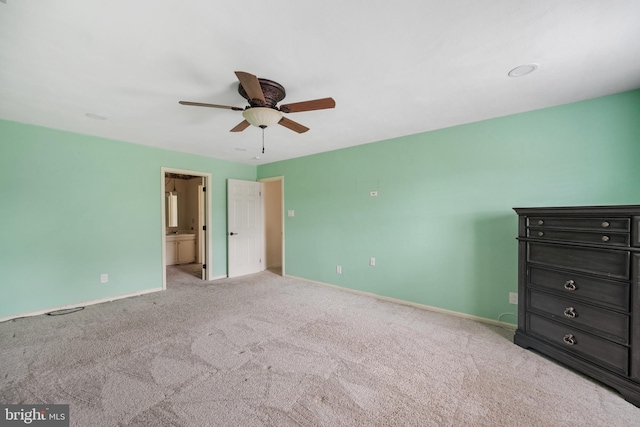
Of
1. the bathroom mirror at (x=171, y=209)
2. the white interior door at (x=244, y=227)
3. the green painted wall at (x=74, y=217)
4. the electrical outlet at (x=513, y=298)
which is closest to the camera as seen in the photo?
the electrical outlet at (x=513, y=298)

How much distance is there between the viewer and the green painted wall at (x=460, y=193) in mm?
2385

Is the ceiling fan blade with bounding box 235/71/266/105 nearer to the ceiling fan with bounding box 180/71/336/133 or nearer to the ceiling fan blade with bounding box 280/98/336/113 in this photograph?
the ceiling fan with bounding box 180/71/336/133

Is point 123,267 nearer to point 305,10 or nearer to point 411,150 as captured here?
point 305,10

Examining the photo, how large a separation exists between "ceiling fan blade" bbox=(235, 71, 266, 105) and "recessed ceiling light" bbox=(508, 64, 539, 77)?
1.91 meters

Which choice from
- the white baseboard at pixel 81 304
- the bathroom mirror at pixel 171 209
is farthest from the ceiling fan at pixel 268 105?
the bathroom mirror at pixel 171 209

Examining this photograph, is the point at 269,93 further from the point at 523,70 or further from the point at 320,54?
the point at 523,70

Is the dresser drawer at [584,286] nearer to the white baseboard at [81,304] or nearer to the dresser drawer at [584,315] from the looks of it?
the dresser drawer at [584,315]

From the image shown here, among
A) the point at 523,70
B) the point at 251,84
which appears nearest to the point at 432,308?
the point at 523,70

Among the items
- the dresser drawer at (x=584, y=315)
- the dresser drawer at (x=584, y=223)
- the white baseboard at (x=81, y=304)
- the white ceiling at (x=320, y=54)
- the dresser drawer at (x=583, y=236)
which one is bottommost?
the white baseboard at (x=81, y=304)

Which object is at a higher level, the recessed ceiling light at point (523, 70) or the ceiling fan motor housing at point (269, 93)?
the recessed ceiling light at point (523, 70)

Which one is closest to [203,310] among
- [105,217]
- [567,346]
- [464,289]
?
[105,217]

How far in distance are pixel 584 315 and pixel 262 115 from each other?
3017 millimetres

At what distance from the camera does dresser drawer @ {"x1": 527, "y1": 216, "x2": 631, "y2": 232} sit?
72.6 inches

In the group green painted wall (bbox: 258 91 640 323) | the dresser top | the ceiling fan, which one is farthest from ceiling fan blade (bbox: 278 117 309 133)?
the dresser top
